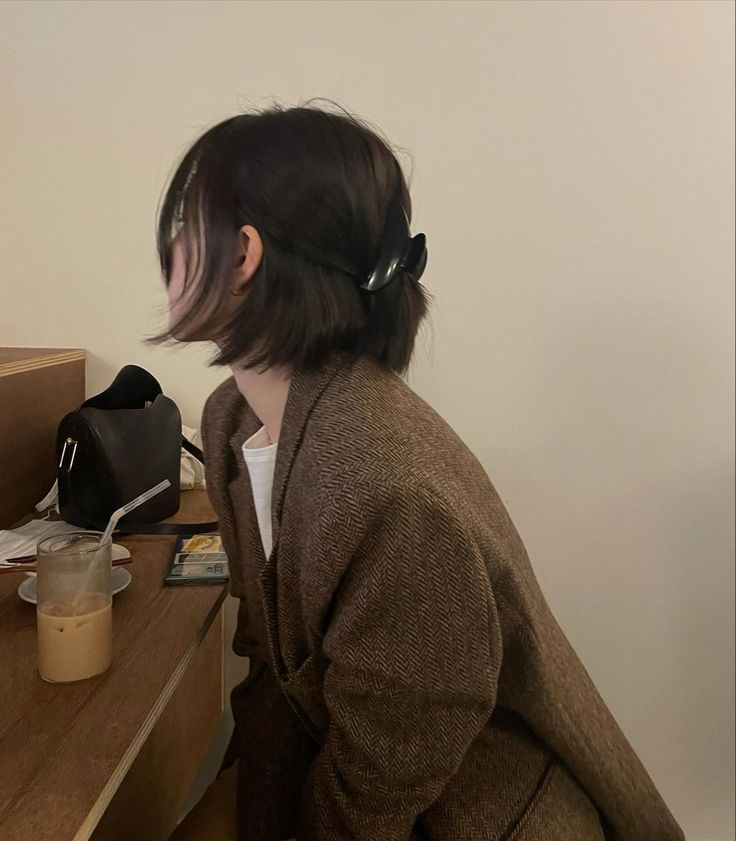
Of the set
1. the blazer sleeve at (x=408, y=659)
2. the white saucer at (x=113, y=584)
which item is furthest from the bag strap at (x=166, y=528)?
the blazer sleeve at (x=408, y=659)

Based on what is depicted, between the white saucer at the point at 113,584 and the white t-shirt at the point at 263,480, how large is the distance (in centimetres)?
22

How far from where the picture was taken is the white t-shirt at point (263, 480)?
2.41 feet

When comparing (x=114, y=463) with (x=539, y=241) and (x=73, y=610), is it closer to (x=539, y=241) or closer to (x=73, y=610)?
(x=73, y=610)

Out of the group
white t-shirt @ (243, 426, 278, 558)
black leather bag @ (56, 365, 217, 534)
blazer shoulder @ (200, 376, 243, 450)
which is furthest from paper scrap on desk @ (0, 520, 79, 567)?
white t-shirt @ (243, 426, 278, 558)

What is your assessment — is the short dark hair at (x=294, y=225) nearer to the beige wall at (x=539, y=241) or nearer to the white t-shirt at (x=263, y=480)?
the white t-shirt at (x=263, y=480)

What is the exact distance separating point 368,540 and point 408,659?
0.11 m

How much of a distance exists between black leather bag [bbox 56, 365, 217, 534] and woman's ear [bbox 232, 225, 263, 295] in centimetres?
49

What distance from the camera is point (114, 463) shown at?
3.42ft

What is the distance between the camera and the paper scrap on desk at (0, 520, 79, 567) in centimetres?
94

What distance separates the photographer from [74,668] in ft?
2.19

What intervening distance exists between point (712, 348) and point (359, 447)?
90cm

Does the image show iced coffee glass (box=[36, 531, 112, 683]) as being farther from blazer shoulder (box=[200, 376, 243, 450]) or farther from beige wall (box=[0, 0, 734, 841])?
beige wall (box=[0, 0, 734, 841])

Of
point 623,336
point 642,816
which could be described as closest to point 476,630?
point 642,816

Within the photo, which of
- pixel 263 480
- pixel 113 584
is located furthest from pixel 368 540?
pixel 113 584
